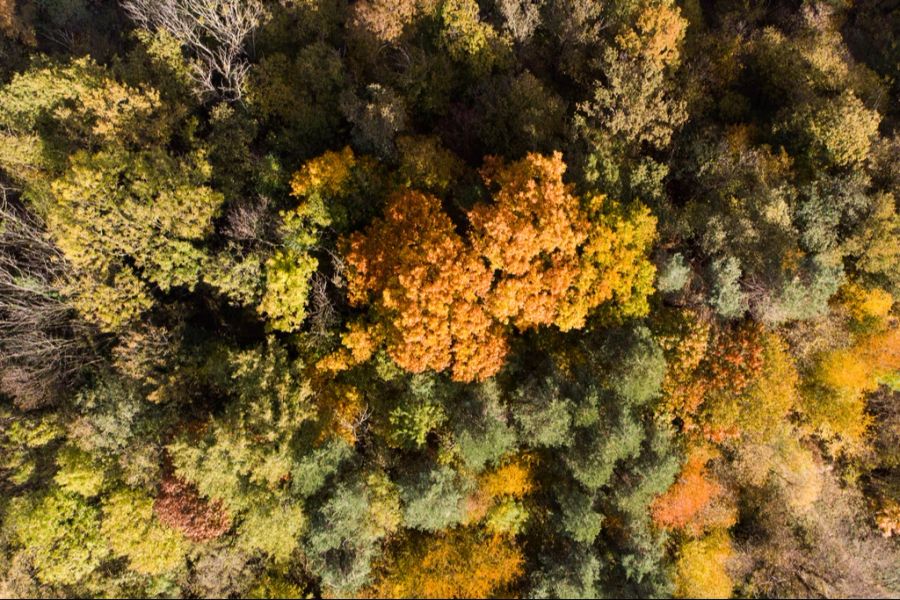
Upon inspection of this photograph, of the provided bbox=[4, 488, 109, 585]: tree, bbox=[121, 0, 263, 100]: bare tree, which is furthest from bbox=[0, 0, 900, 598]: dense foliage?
bbox=[121, 0, 263, 100]: bare tree

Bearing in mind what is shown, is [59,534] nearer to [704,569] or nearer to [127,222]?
[127,222]

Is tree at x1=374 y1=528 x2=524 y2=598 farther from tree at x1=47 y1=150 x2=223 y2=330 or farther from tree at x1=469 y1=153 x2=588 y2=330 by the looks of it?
tree at x1=47 y1=150 x2=223 y2=330

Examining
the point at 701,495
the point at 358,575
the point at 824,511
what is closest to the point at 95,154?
the point at 358,575

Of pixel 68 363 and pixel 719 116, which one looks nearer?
pixel 68 363

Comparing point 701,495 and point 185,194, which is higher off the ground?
point 185,194

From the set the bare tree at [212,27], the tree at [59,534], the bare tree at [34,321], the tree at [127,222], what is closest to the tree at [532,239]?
the tree at [127,222]

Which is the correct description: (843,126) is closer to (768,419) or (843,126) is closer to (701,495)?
(768,419)

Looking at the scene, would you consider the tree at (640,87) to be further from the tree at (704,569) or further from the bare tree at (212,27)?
the tree at (704,569)
